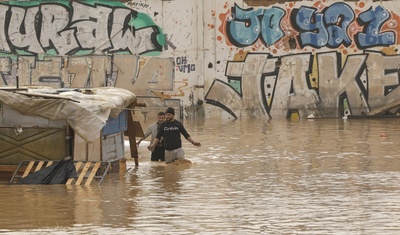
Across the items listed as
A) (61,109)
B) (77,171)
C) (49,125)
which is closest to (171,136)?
(77,171)

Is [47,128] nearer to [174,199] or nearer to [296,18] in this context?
[174,199]

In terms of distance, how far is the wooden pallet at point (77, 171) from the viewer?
1859cm

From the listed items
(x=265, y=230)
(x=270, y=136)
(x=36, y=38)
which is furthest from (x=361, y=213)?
(x=36, y=38)

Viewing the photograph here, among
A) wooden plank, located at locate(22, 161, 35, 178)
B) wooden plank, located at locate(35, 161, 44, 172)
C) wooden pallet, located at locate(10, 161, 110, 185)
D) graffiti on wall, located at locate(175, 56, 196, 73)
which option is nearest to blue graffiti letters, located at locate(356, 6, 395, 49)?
graffiti on wall, located at locate(175, 56, 196, 73)

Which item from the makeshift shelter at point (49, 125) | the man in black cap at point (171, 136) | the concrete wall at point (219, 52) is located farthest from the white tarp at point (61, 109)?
the concrete wall at point (219, 52)

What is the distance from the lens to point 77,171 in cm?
1895

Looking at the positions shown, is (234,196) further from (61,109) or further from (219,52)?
(219,52)

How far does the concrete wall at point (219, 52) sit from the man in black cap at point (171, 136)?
69.3 feet

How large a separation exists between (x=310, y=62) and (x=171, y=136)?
73.7 feet

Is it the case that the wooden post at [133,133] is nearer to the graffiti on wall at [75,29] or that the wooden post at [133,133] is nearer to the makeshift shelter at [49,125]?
the makeshift shelter at [49,125]

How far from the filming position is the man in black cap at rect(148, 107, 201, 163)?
2189 cm

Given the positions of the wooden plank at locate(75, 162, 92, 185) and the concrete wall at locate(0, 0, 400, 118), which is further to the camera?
the concrete wall at locate(0, 0, 400, 118)

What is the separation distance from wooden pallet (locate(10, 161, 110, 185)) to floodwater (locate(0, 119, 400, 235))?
0.99 feet

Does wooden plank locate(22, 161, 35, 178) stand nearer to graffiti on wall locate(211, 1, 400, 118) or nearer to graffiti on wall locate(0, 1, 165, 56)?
graffiti on wall locate(211, 1, 400, 118)
